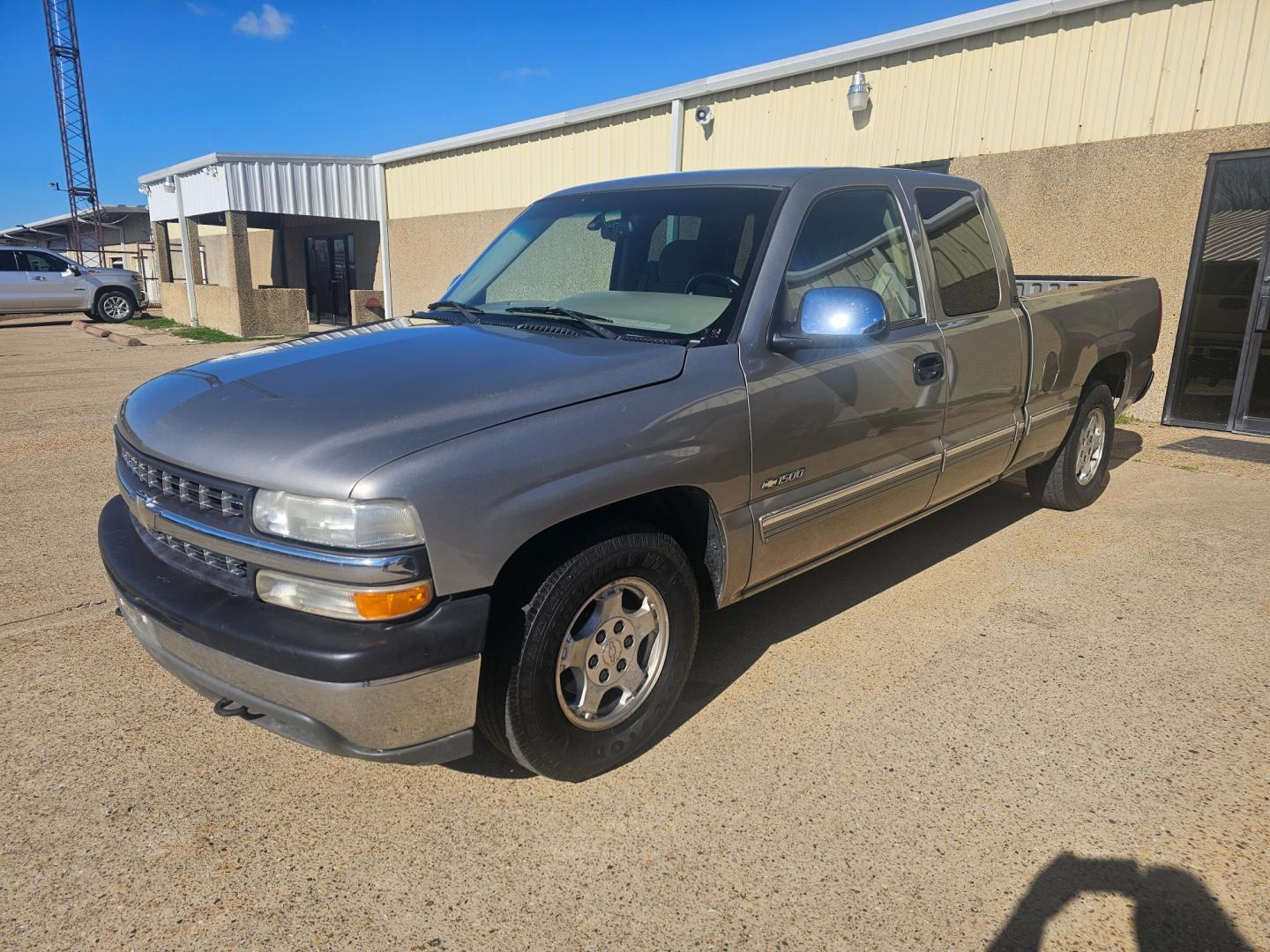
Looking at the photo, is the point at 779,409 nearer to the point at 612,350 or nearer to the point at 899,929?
the point at 612,350

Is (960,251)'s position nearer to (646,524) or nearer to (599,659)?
(646,524)

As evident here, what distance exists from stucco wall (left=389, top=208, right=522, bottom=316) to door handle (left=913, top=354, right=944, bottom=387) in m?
11.1

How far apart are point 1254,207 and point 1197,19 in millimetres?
1575

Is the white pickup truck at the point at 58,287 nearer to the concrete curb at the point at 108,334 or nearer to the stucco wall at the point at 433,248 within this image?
the concrete curb at the point at 108,334

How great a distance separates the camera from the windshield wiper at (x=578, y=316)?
3041 millimetres

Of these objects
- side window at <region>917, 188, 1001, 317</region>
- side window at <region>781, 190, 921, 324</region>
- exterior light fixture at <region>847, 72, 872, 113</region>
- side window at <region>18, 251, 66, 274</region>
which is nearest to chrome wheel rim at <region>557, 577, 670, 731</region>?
side window at <region>781, 190, 921, 324</region>

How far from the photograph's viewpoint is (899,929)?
82.9 inches

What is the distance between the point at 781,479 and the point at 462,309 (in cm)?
155

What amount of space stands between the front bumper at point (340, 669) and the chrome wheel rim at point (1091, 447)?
4425mm

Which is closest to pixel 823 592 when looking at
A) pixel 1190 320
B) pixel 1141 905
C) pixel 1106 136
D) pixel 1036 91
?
pixel 1141 905

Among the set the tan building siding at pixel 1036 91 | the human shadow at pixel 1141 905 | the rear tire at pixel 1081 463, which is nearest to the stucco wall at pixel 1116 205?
the tan building siding at pixel 1036 91

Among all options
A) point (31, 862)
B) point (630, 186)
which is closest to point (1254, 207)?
point (630, 186)

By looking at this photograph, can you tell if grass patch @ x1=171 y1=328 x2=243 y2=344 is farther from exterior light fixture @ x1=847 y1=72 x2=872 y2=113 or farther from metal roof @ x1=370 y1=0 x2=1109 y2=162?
exterior light fixture @ x1=847 y1=72 x2=872 y2=113

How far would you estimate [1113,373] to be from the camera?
17.7 feet
